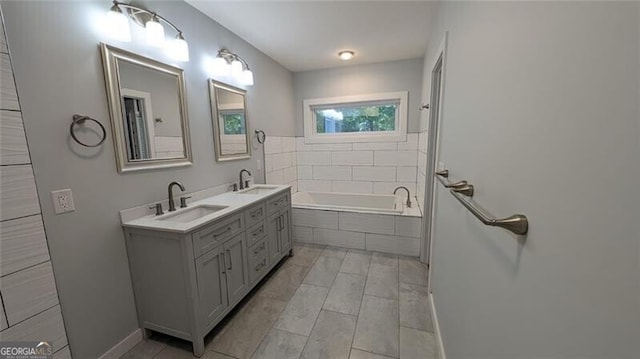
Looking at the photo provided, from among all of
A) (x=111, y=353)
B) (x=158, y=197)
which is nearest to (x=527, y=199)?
(x=158, y=197)

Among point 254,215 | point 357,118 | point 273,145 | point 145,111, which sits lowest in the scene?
point 254,215

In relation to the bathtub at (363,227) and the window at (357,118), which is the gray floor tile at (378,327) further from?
the window at (357,118)

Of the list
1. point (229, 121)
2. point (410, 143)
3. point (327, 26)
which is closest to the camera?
point (327, 26)

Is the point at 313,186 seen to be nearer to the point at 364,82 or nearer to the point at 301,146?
the point at 301,146

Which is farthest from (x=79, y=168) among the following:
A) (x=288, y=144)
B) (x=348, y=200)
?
(x=348, y=200)

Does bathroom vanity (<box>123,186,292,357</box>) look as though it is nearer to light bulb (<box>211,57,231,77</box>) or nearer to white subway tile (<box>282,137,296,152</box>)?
light bulb (<box>211,57,231,77</box>)

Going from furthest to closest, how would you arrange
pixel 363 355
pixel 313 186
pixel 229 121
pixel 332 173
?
pixel 313 186 < pixel 332 173 < pixel 229 121 < pixel 363 355

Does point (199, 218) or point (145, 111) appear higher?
point (145, 111)

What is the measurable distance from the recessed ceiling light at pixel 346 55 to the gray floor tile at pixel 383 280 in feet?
8.34

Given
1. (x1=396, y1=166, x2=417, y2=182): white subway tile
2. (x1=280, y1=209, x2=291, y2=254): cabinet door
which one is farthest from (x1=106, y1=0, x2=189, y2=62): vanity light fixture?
(x1=396, y1=166, x2=417, y2=182): white subway tile

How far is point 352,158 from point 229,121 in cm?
197

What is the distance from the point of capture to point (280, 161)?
352 centimetres

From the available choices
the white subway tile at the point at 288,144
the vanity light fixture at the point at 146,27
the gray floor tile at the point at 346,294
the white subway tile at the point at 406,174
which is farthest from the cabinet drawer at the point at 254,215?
the white subway tile at the point at 406,174

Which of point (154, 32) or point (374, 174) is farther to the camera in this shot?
point (374, 174)
